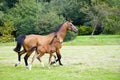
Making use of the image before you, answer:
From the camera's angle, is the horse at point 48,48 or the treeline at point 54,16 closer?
the horse at point 48,48

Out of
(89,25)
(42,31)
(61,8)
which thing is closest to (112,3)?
(89,25)

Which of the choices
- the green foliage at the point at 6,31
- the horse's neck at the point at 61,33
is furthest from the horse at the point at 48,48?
the green foliage at the point at 6,31

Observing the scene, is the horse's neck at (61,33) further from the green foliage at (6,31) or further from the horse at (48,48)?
the green foliage at (6,31)

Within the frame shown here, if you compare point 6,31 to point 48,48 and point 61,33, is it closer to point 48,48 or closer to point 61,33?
point 61,33

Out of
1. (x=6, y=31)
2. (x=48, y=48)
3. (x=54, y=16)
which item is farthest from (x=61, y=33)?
(x=6, y=31)

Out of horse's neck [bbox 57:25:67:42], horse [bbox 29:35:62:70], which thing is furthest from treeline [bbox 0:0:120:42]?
horse [bbox 29:35:62:70]

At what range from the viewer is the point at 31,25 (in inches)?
2034

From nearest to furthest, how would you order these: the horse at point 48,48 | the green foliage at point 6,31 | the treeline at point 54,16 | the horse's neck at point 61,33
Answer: the horse at point 48,48 → the horse's neck at point 61,33 → the green foliage at point 6,31 → the treeline at point 54,16

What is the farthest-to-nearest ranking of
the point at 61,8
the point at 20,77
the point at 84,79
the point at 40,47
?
the point at 61,8 → the point at 40,47 → the point at 20,77 → the point at 84,79

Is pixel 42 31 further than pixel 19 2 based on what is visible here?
No

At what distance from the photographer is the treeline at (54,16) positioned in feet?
164

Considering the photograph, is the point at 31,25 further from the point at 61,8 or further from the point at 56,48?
the point at 56,48

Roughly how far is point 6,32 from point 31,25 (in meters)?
3.82

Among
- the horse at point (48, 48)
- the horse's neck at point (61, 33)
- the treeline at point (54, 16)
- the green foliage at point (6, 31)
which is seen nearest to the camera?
the horse at point (48, 48)
